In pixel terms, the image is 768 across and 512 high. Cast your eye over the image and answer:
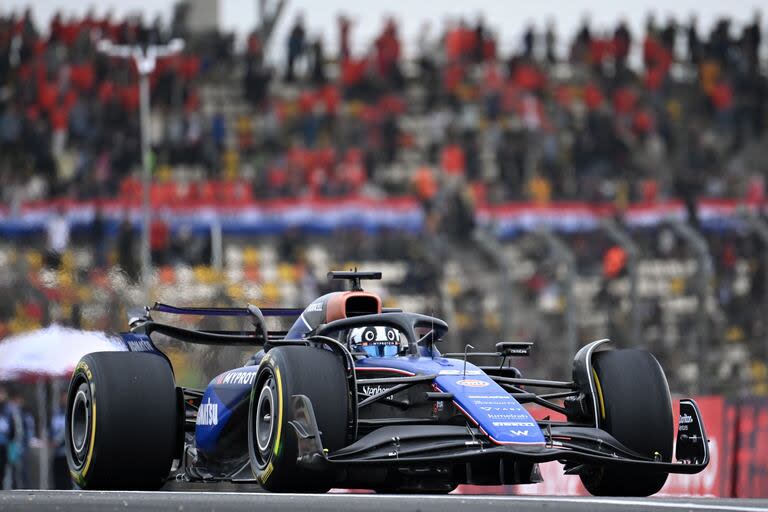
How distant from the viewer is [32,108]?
28422 mm

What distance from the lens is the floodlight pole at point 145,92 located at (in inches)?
982

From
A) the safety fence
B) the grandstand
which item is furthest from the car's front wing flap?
the safety fence

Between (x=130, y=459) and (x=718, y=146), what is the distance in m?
21.1

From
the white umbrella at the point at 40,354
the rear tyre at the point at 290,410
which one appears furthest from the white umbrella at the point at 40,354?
the rear tyre at the point at 290,410

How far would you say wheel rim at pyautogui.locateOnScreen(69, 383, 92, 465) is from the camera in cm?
915

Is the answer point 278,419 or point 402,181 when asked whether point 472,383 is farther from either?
point 402,181

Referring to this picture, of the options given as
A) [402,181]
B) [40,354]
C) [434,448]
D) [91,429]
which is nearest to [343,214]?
[402,181]

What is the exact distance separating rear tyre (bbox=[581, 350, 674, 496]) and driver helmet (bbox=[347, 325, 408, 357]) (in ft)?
3.74

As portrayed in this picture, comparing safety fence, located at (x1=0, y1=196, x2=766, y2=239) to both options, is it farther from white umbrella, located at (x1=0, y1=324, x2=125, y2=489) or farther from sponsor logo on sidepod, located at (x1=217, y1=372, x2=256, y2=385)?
sponsor logo on sidepod, located at (x1=217, y1=372, x2=256, y2=385)

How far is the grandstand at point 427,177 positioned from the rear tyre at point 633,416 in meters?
8.34

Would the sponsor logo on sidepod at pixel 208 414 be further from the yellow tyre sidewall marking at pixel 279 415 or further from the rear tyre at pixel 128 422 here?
the yellow tyre sidewall marking at pixel 279 415

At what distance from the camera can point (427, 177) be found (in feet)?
87.4

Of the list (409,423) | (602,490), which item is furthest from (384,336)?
(602,490)

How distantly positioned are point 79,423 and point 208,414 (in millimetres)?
747
